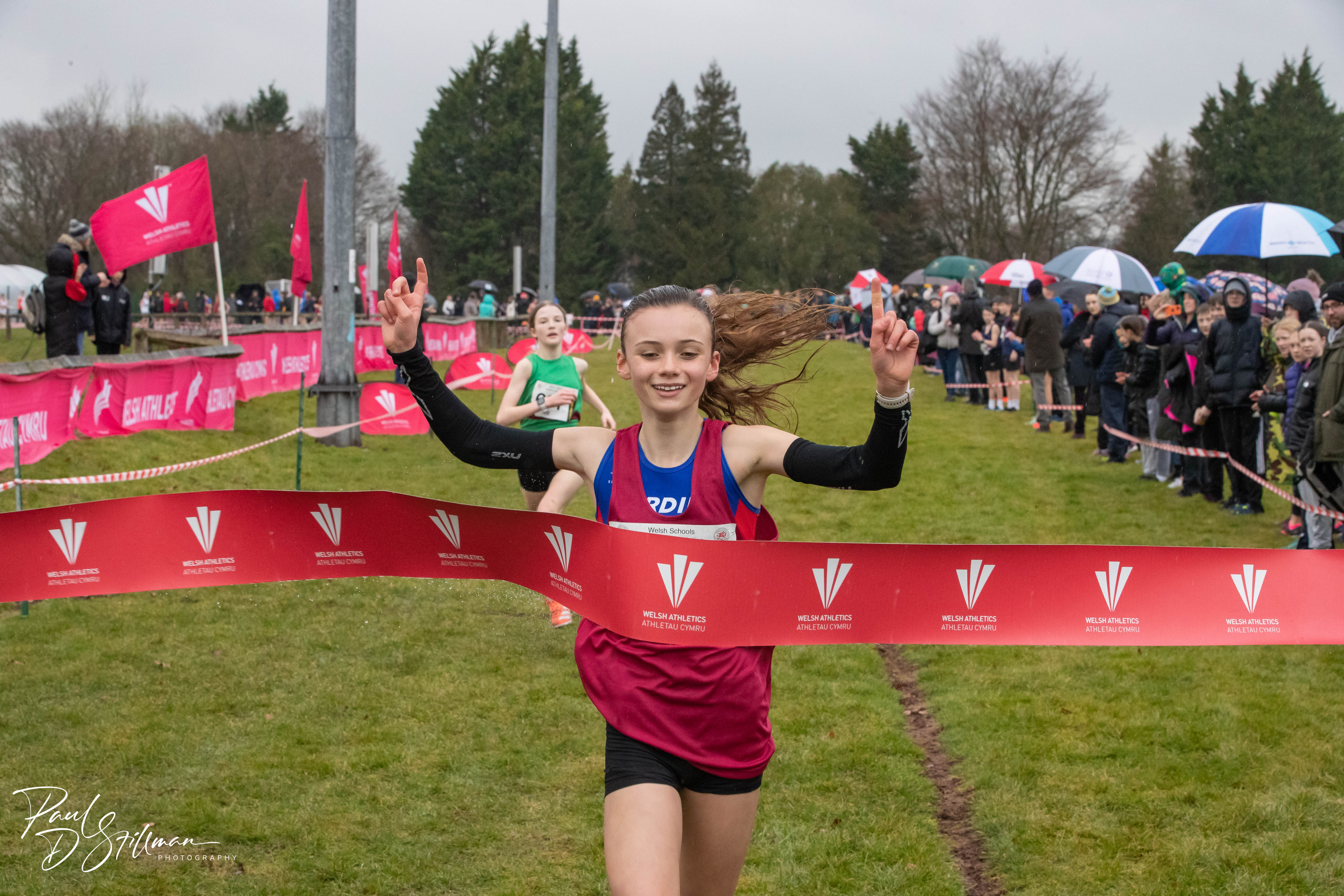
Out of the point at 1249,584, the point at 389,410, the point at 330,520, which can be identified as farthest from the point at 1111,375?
the point at 330,520

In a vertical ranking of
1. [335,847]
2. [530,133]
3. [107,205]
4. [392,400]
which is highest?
[530,133]

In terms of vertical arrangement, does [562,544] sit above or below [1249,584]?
above

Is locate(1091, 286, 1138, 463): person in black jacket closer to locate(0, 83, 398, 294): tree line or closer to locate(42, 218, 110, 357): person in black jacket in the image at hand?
locate(42, 218, 110, 357): person in black jacket

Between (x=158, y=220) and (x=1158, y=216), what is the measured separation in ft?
152

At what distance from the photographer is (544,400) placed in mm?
7234

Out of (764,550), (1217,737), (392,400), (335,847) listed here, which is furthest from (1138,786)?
(392,400)

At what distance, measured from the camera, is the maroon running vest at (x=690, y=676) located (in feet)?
9.64

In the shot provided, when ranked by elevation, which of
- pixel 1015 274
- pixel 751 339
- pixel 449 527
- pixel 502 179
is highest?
pixel 502 179

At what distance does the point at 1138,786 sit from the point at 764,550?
9.41ft

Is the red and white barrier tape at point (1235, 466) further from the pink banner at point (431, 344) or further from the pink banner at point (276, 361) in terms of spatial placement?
the pink banner at point (431, 344)

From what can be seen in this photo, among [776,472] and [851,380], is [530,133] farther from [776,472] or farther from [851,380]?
[776,472]

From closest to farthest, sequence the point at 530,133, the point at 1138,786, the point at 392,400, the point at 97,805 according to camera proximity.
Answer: the point at 97,805
the point at 1138,786
the point at 392,400
the point at 530,133

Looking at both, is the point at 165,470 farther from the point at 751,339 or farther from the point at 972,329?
the point at 972,329

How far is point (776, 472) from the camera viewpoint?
121 inches
